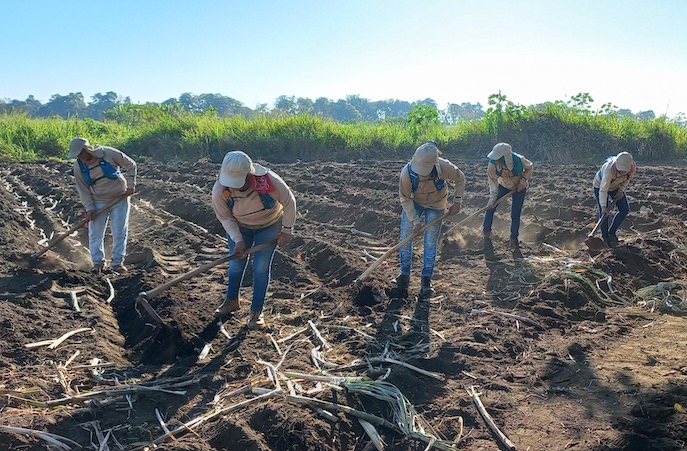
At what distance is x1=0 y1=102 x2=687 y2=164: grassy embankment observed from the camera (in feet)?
62.7

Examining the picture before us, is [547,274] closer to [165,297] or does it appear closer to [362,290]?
[362,290]

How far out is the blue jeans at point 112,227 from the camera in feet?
21.3

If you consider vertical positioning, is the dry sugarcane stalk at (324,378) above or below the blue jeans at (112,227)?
below

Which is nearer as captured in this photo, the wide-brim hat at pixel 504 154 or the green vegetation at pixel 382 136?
the wide-brim hat at pixel 504 154

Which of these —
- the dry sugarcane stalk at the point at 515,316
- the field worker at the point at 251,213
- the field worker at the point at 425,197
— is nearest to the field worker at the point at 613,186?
the field worker at the point at 425,197

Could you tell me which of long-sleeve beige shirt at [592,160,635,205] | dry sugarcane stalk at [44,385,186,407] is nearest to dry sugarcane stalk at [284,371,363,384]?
dry sugarcane stalk at [44,385,186,407]

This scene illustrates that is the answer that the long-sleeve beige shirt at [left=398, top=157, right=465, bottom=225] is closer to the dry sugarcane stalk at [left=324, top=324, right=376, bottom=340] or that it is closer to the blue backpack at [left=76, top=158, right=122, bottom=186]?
the dry sugarcane stalk at [left=324, top=324, right=376, bottom=340]

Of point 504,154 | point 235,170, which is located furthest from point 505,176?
point 235,170

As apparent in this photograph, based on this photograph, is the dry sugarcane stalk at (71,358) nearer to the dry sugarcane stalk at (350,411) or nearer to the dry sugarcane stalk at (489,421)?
the dry sugarcane stalk at (350,411)

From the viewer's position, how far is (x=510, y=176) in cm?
738

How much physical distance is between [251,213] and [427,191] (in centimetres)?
194

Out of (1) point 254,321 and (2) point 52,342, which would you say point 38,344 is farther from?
(1) point 254,321

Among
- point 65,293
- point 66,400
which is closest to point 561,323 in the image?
point 66,400

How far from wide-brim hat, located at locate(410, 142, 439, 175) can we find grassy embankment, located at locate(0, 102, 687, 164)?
15184 millimetres
